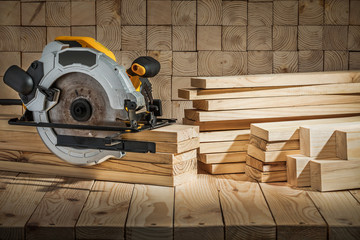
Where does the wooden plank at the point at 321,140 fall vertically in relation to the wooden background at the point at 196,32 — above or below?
below

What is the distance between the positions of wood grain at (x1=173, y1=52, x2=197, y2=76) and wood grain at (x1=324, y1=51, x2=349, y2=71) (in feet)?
3.66

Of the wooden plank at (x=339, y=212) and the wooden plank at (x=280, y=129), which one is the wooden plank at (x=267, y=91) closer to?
the wooden plank at (x=280, y=129)

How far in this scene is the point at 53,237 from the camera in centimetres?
238

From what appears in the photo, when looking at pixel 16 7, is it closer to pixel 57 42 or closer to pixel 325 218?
pixel 57 42

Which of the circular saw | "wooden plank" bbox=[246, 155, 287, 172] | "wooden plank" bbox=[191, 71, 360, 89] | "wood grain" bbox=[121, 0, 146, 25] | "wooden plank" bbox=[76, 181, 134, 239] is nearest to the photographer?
"wooden plank" bbox=[76, 181, 134, 239]

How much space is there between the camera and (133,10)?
13.3 feet

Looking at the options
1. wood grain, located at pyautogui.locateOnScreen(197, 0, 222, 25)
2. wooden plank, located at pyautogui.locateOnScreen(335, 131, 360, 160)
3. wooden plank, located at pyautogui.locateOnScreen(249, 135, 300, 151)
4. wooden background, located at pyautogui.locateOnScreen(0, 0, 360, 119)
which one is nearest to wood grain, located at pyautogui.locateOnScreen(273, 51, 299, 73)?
wooden background, located at pyautogui.locateOnScreen(0, 0, 360, 119)

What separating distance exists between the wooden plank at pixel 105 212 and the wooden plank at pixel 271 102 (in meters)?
0.73

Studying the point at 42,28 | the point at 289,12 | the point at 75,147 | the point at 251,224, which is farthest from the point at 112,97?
the point at 289,12

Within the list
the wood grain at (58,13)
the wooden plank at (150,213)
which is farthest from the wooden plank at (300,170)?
the wood grain at (58,13)

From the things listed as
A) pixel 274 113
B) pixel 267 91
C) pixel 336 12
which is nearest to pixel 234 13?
pixel 336 12

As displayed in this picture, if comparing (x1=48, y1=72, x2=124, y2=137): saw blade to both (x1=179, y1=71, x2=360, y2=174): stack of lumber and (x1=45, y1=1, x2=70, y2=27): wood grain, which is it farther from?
(x1=45, y1=1, x2=70, y2=27): wood grain

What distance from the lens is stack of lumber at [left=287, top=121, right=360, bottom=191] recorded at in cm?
293

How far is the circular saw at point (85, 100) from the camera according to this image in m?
2.81
